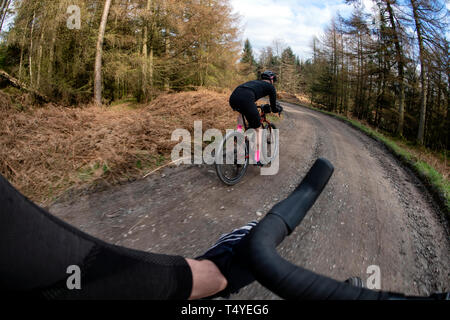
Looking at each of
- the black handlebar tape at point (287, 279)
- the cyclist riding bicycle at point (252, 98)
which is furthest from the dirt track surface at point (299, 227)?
the black handlebar tape at point (287, 279)

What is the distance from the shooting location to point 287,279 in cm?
71

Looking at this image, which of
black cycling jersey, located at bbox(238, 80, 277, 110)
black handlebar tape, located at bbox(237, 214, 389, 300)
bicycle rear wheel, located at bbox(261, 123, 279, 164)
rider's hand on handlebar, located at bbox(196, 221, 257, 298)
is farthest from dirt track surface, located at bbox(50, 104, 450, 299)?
black cycling jersey, located at bbox(238, 80, 277, 110)

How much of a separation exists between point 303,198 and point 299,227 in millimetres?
1761

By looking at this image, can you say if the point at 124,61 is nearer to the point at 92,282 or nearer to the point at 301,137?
the point at 301,137

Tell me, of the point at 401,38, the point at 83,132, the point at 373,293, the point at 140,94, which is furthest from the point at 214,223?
the point at 401,38

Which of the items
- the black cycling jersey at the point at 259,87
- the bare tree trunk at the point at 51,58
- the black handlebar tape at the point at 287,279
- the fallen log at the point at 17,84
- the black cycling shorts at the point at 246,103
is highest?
the bare tree trunk at the point at 51,58

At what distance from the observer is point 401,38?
42.9ft

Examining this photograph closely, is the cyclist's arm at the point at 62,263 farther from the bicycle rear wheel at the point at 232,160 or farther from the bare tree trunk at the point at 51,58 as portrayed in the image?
the bare tree trunk at the point at 51,58

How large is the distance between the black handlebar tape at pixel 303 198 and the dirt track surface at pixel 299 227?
1.13 m

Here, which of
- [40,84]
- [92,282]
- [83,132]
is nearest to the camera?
[92,282]

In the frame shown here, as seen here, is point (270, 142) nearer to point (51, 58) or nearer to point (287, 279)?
point (287, 279)

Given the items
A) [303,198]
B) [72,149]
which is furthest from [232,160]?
[72,149]

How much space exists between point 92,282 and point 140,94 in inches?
479

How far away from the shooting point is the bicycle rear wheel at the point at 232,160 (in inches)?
143
